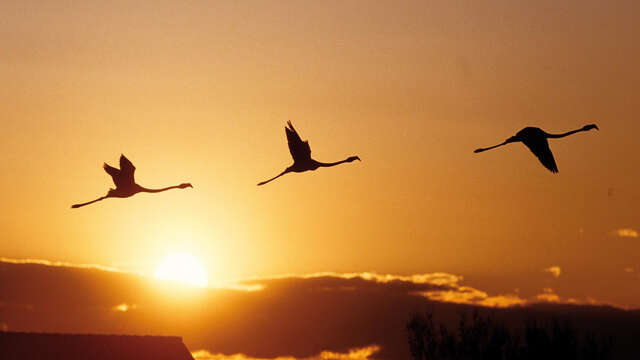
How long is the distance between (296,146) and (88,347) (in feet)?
97.8

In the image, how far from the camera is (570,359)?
54.0 meters

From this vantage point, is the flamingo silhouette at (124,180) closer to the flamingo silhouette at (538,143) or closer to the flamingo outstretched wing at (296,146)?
the flamingo outstretched wing at (296,146)

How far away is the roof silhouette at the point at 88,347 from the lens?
63.2 m

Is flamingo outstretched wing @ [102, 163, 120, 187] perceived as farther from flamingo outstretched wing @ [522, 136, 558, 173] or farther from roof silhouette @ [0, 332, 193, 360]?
roof silhouette @ [0, 332, 193, 360]

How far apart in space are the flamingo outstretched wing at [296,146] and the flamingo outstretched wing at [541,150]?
6590 millimetres

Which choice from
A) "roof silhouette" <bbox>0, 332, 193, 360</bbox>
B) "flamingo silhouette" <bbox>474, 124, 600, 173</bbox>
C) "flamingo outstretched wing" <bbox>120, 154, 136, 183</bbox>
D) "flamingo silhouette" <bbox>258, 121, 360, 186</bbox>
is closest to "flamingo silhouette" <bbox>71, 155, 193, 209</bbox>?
"flamingo outstretched wing" <bbox>120, 154, 136, 183</bbox>

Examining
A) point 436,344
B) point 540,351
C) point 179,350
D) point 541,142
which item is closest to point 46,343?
point 179,350

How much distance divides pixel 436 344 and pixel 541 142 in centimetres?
1979

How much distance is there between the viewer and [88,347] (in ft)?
212

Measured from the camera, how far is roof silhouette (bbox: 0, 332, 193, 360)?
208 feet

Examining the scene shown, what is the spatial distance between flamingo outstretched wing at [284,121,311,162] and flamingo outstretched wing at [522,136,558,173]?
21.6 feet

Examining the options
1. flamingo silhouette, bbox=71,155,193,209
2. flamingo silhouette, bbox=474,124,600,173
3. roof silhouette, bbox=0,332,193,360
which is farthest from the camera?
roof silhouette, bbox=0,332,193,360

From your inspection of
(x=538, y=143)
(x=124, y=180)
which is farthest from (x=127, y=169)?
(x=538, y=143)

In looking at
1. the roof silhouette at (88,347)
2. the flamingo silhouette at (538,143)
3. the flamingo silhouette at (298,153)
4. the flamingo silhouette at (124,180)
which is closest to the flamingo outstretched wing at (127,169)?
the flamingo silhouette at (124,180)
